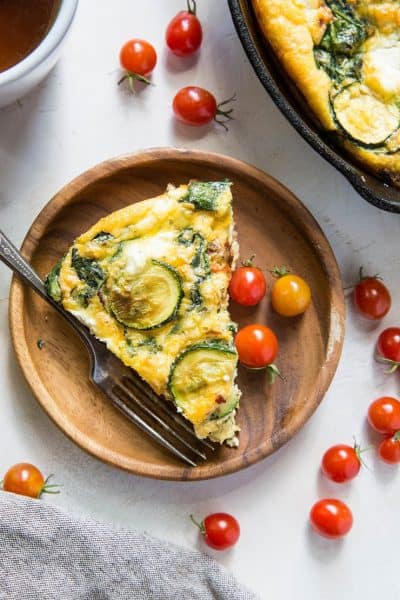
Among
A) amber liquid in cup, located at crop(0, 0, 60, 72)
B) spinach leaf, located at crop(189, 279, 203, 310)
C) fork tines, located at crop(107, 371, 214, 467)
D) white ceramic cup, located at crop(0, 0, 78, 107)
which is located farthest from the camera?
fork tines, located at crop(107, 371, 214, 467)

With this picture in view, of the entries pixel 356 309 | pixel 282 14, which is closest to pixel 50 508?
pixel 356 309

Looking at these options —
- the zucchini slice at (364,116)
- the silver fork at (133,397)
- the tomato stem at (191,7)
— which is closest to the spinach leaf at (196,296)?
the silver fork at (133,397)

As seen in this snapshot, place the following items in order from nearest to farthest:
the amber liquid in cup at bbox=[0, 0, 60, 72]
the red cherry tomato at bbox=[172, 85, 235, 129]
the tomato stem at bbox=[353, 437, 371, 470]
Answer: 1. the amber liquid in cup at bbox=[0, 0, 60, 72]
2. the red cherry tomato at bbox=[172, 85, 235, 129]
3. the tomato stem at bbox=[353, 437, 371, 470]

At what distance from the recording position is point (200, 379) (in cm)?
326

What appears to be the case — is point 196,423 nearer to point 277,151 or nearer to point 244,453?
point 244,453

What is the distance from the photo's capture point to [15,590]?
346cm

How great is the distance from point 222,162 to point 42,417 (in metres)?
1.26

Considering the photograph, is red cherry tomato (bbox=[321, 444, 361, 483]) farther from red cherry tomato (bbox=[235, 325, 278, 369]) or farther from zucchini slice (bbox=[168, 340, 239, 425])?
zucchini slice (bbox=[168, 340, 239, 425])

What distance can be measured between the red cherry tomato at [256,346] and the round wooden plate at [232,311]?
10cm

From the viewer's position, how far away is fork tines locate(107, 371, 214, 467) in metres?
3.43

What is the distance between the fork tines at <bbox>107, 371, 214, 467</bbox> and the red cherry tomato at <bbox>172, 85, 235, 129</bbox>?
105cm

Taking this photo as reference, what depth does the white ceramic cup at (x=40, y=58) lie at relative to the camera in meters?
3.07

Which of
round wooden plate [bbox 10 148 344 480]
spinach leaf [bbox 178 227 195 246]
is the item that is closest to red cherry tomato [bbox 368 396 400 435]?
round wooden plate [bbox 10 148 344 480]

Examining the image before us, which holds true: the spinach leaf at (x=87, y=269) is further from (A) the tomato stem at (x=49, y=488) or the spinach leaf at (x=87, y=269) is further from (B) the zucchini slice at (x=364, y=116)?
(B) the zucchini slice at (x=364, y=116)
